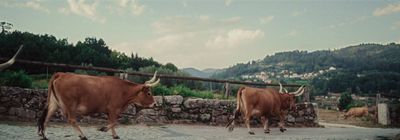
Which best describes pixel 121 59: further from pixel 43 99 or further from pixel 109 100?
pixel 109 100

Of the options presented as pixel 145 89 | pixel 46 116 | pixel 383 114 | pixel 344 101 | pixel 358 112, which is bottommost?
pixel 358 112

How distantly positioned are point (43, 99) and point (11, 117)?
92cm

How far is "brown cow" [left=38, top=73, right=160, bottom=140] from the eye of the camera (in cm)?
776

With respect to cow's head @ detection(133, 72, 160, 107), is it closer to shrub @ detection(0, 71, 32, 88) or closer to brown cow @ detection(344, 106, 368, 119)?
shrub @ detection(0, 71, 32, 88)

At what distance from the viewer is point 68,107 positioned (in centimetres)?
774

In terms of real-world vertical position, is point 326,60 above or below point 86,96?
above

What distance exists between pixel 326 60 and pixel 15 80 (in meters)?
125

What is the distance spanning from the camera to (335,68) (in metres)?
112

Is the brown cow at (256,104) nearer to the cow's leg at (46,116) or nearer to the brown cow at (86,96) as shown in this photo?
the brown cow at (86,96)

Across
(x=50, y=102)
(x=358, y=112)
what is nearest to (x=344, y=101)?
(x=358, y=112)

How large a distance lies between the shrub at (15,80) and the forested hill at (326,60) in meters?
86.0

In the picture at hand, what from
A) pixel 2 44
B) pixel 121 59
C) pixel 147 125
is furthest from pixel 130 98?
pixel 121 59

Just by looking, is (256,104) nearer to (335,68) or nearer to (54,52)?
→ (54,52)

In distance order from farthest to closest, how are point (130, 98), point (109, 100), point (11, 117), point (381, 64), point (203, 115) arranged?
1. point (381, 64)
2. point (203, 115)
3. point (11, 117)
4. point (130, 98)
5. point (109, 100)
